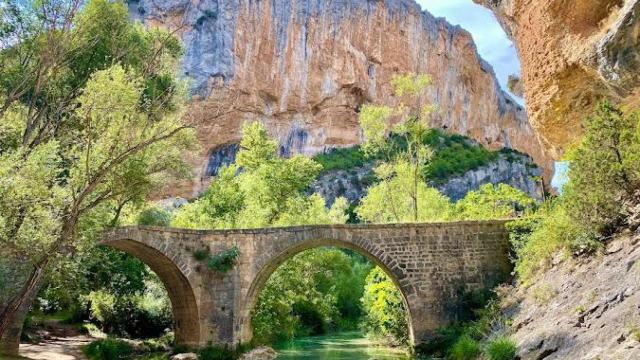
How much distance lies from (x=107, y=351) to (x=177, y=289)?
2.67 metres

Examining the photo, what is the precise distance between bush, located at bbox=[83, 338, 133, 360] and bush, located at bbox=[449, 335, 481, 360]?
993cm

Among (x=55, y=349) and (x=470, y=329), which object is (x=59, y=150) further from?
(x=470, y=329)

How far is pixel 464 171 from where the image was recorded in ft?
206

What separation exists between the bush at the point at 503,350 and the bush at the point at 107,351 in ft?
36.8

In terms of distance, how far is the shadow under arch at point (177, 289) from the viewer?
15820 mm

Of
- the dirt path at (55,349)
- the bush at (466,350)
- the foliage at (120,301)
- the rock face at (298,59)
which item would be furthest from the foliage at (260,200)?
the rock face at (298,59)

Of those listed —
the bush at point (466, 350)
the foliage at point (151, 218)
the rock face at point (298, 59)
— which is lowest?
the bush at point (466, 350)

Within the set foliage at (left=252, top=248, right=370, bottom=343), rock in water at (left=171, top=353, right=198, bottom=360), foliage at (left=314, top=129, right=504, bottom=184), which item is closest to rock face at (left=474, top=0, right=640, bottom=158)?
rock in water at (left=171, top=353, right=198, bottom=360)

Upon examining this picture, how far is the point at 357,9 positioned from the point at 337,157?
58.1 ft

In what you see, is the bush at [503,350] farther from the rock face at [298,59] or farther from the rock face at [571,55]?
the rock face at [298,59]

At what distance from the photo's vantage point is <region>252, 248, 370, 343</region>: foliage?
70.2 feet

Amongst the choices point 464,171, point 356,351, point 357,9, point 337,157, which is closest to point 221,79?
point 337,157

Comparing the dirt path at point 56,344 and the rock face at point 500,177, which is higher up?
the rock face at point 500,177

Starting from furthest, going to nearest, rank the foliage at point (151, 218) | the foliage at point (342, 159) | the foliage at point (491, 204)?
1. the foliage at point (342, 159)
2. the foliage at point (491, 204)
3. the foliage at point (151, 218)
